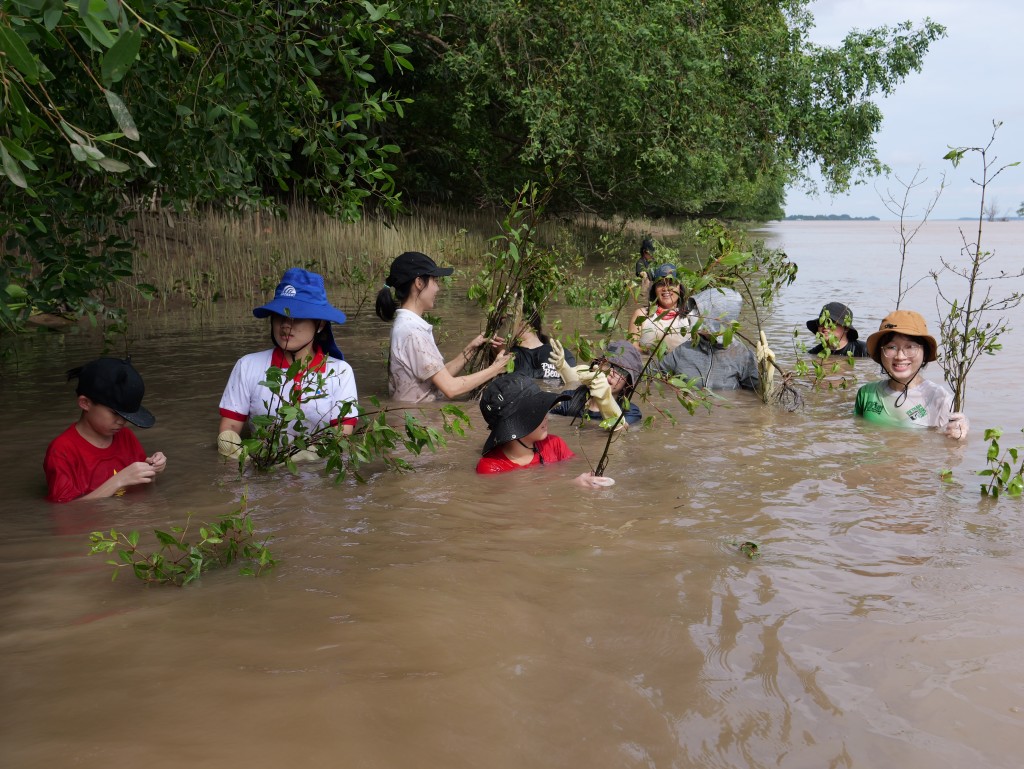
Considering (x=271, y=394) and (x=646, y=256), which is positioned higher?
(x=646, y=256)

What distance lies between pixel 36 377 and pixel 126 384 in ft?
14.6

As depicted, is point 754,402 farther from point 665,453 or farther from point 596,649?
point 596,649

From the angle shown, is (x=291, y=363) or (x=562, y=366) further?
(x=562, y=366)

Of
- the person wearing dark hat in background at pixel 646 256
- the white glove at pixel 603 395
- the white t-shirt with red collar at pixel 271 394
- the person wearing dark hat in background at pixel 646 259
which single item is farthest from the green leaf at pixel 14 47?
the person wearing dark hat in background at pixel 646 256

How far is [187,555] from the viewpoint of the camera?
162 inches

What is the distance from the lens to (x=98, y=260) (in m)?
6.82

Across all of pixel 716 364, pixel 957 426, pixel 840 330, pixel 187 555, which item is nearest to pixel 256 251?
pixel 716 364

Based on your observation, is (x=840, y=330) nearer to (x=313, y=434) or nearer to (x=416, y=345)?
(x=416, y=345)

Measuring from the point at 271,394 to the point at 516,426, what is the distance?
1.51 metres

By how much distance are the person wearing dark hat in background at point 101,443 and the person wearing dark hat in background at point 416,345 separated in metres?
2.31

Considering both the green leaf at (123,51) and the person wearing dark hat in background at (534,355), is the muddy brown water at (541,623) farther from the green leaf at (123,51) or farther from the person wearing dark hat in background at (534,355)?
the person wearing dark hat in background at (534,355)

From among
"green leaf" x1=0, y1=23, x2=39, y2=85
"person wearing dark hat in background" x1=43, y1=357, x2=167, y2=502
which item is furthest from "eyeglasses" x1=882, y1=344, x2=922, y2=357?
"green leaf" x1=0, y1=23, x2=39, y2=85

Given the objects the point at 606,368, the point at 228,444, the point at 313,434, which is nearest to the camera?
the point at 313,434

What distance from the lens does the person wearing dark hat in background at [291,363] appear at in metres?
5.71
